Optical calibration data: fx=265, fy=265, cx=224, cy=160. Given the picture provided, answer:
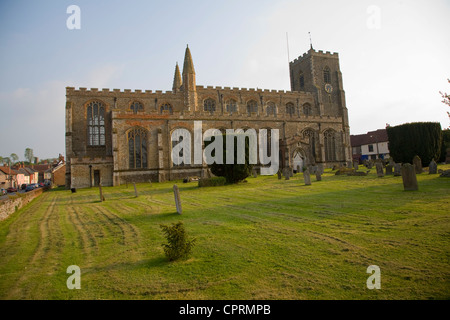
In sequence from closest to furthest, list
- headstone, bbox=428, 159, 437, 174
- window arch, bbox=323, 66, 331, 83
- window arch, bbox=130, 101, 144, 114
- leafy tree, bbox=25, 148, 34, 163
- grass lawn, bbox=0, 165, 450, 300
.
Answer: grass lawn, bbox=0, 165, 450, 300, headstone, bbox=428, 159, 437, 174, window arch, bbox=130, 101, 144, 114, window arch, bbox=323, 66, 331, 83, leafy tree, bbox=25, 148, 34, 163

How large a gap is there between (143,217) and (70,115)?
88.3 ft

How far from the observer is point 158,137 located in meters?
28.0

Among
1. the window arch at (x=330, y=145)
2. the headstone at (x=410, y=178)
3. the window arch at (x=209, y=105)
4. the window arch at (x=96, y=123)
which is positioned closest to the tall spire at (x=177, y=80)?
the window arch at (x=209, y=105)

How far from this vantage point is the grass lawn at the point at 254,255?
12.3ft

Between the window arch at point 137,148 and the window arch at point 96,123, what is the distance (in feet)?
21.4

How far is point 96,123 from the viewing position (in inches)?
1259

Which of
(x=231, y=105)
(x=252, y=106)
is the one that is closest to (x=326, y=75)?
(x=252, y=106)

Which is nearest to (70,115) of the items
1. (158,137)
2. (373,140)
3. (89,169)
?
(89,169)

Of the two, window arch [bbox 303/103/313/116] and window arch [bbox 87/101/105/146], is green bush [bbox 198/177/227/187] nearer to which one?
window arch [bbox 87/101/105/146]

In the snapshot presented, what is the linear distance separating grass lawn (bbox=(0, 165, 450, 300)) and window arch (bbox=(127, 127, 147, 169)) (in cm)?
1931

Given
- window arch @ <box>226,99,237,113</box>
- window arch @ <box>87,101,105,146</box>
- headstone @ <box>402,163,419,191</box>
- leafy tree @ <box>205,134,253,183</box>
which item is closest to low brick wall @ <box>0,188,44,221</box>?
leafy tree @ <box>205,134,253,183</box>

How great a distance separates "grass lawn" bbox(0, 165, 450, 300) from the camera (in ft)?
12.3

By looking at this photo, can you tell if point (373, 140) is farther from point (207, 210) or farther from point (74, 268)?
point (74, 268)

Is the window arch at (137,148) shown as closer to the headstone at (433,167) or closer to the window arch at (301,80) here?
the headstone at (433,167)
